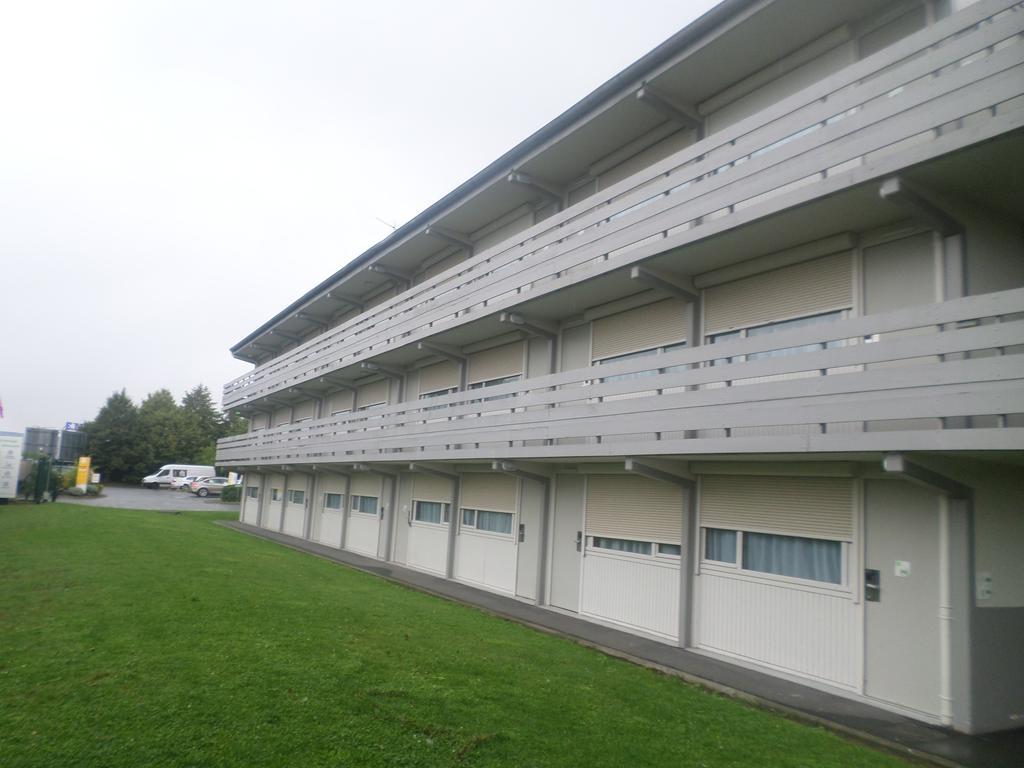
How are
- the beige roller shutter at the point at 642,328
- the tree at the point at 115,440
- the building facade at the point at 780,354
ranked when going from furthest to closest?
the tree at the point at 115,440 → the beige roller shutter at the point at 642,328 → the building facade at the point at 780,354

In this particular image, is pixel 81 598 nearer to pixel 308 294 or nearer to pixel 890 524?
pixel 890 524

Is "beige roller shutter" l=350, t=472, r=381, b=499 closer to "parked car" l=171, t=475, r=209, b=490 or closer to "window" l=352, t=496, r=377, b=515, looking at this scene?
"window" l=352, t=496, r=377, b=515

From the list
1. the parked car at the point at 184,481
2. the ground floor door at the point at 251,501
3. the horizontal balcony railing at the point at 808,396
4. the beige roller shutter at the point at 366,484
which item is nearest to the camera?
the horizontal balcony railing at the point at 808,396

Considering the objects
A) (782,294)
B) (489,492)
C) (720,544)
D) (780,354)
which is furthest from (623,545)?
(782,294)

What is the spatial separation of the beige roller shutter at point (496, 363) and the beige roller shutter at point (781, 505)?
673 cm

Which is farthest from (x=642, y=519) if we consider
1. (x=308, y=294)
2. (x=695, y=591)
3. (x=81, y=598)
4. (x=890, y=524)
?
(x=308, y=294)

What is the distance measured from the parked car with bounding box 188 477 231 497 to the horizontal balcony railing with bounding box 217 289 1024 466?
5248 centimetres

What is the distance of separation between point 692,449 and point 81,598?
922 centimetres

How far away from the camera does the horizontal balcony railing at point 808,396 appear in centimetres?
706

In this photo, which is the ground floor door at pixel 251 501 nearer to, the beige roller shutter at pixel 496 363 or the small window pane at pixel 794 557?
the beige roller shutter at pixel 496 363

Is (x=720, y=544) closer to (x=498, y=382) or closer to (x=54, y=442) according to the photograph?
(x=498, y=382)

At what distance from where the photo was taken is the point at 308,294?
29125mm

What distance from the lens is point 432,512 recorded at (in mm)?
20438

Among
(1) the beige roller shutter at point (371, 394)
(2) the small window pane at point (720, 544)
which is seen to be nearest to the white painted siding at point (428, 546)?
(1) the beige roller shutter at point (371, 394)
